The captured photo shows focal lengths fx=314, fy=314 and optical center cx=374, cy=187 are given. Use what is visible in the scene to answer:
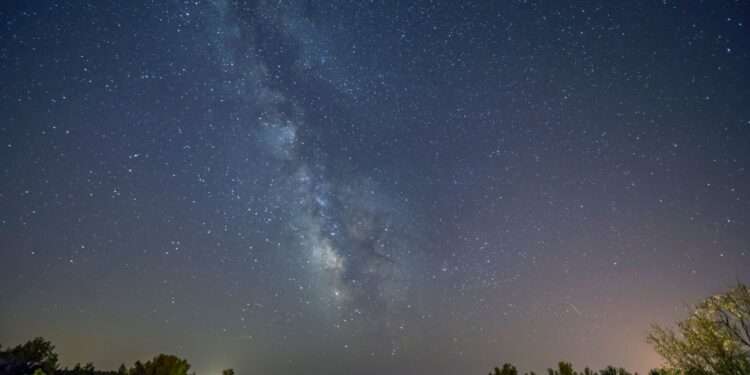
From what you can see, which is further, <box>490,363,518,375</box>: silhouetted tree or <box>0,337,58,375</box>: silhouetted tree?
<box>0,337,58,375</box>: silhouetted tree

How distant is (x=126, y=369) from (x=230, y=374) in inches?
201

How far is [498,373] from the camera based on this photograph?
16859 millimetres

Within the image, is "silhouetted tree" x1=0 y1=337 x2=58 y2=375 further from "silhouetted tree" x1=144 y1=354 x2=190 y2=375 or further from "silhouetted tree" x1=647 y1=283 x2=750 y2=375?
"silhouetted tree" x1=647 y1=283 x2=750 y2=375

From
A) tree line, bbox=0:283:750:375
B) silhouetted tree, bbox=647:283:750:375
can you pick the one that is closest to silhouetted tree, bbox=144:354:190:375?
tree line, bbox=0:283:750:375

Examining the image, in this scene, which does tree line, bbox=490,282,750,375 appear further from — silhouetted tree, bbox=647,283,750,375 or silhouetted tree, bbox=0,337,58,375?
silhouetted tree, bbox=0,337,58,375

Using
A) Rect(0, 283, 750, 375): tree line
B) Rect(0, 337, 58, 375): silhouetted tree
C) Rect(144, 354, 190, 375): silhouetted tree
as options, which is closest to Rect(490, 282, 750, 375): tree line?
Rect(0, 283, 750, 375): tree line

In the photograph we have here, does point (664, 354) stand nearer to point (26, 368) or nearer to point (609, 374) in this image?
point (609, 374)

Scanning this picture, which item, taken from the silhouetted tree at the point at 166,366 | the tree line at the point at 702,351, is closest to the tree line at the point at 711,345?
the tree line at the point at 702,351

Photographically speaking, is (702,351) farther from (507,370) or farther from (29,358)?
(29,358)

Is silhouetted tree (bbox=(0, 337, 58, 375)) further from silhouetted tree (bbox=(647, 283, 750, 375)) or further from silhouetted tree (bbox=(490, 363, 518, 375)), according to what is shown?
silhouetted tree (bbox=(647, 283, 750, 375))

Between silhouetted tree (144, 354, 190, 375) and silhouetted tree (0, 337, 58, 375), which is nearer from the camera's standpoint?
silhouetted tree (144, 354, 190, 375)

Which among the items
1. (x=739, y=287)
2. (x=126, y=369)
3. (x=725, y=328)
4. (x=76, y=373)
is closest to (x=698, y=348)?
(x=725, y=328)

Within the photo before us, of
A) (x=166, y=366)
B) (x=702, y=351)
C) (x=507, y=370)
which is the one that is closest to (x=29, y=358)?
(x=166, y=366)

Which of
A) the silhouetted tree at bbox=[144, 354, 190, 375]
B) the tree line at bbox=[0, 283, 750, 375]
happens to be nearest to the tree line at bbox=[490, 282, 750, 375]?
the tree line at bbox=[0, 283, 750, 375]
